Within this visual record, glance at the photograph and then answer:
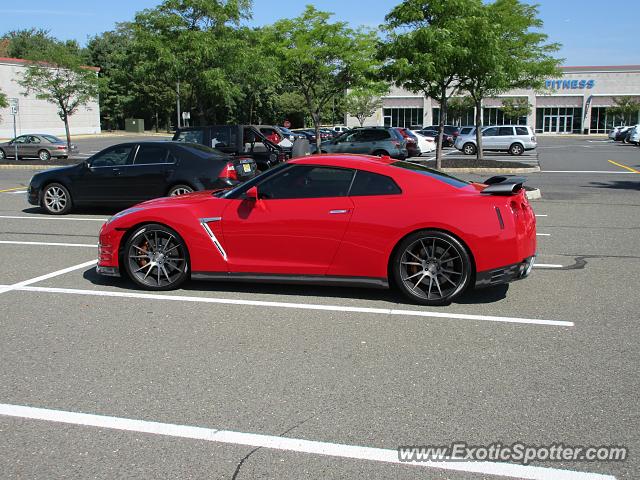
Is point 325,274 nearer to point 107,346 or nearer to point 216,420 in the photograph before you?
point 107,346

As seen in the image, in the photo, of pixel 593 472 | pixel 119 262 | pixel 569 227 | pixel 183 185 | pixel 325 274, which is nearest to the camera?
pixel 593 472

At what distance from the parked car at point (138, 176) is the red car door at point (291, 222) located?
550 cm

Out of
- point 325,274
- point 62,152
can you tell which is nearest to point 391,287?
point 325,274

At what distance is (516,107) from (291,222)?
71.8 m

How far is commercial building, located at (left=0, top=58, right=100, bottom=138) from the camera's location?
54.0 meters

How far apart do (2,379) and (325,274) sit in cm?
299

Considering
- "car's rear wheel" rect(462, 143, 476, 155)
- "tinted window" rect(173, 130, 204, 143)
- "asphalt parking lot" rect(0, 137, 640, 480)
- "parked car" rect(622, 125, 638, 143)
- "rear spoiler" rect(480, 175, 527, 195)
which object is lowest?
"asphalt parking lot" rect(0, 137, 640, 480)

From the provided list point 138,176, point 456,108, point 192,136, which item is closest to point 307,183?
point 138,176

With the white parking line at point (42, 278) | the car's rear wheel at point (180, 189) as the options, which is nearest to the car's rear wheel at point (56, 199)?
the car's rear wheel at point (180, 189)

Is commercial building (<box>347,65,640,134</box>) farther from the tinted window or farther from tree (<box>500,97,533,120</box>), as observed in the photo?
the tinted window

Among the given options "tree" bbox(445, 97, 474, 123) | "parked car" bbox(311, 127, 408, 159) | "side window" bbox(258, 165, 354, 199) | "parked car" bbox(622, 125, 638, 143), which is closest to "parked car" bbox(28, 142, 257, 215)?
"side window" bbox(258, 165, 354, 199)

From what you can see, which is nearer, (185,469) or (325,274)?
(185,469)

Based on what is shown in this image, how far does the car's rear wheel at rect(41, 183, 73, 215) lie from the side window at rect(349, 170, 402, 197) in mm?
8222

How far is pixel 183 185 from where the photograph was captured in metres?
11.9
